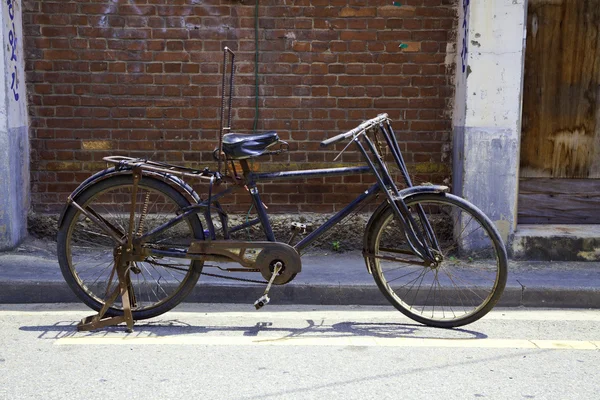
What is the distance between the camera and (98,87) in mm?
6840

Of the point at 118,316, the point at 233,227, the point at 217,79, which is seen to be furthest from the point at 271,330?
the point at 217,79

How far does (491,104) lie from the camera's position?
662cm

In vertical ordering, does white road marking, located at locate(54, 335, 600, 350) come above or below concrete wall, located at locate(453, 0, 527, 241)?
below

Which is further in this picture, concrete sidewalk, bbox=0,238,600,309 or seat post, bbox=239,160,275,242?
concrete sidewalk, bbox=0,238,600,309

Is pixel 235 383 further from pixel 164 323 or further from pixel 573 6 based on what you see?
pixel 573 6

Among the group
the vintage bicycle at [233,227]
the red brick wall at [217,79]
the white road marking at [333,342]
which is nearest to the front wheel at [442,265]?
the vintage bicycle at [233,227]

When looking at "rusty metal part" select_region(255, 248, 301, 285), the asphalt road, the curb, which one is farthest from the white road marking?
the curb

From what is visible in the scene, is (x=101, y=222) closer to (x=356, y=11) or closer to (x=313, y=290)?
(x=313, y=290)

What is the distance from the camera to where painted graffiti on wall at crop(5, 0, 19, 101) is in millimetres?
6469

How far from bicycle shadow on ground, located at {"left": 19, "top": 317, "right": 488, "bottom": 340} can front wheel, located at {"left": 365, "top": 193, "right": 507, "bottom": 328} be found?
0.41 feet

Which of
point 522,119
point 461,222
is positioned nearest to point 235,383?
point 461,222

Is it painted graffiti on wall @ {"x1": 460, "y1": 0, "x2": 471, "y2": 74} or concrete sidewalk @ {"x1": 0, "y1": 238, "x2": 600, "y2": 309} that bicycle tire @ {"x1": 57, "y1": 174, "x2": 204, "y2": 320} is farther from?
painted graffiti on wall @ {"x1": 460, "y1": 0, "x2": 471, "y2": 74}

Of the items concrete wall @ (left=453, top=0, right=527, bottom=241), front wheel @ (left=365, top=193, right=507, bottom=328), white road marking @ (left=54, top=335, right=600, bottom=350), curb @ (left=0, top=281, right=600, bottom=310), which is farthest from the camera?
concrete wall @ (left=453, top=0, right=527, bottom=241)

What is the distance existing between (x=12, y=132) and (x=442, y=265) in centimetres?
370
